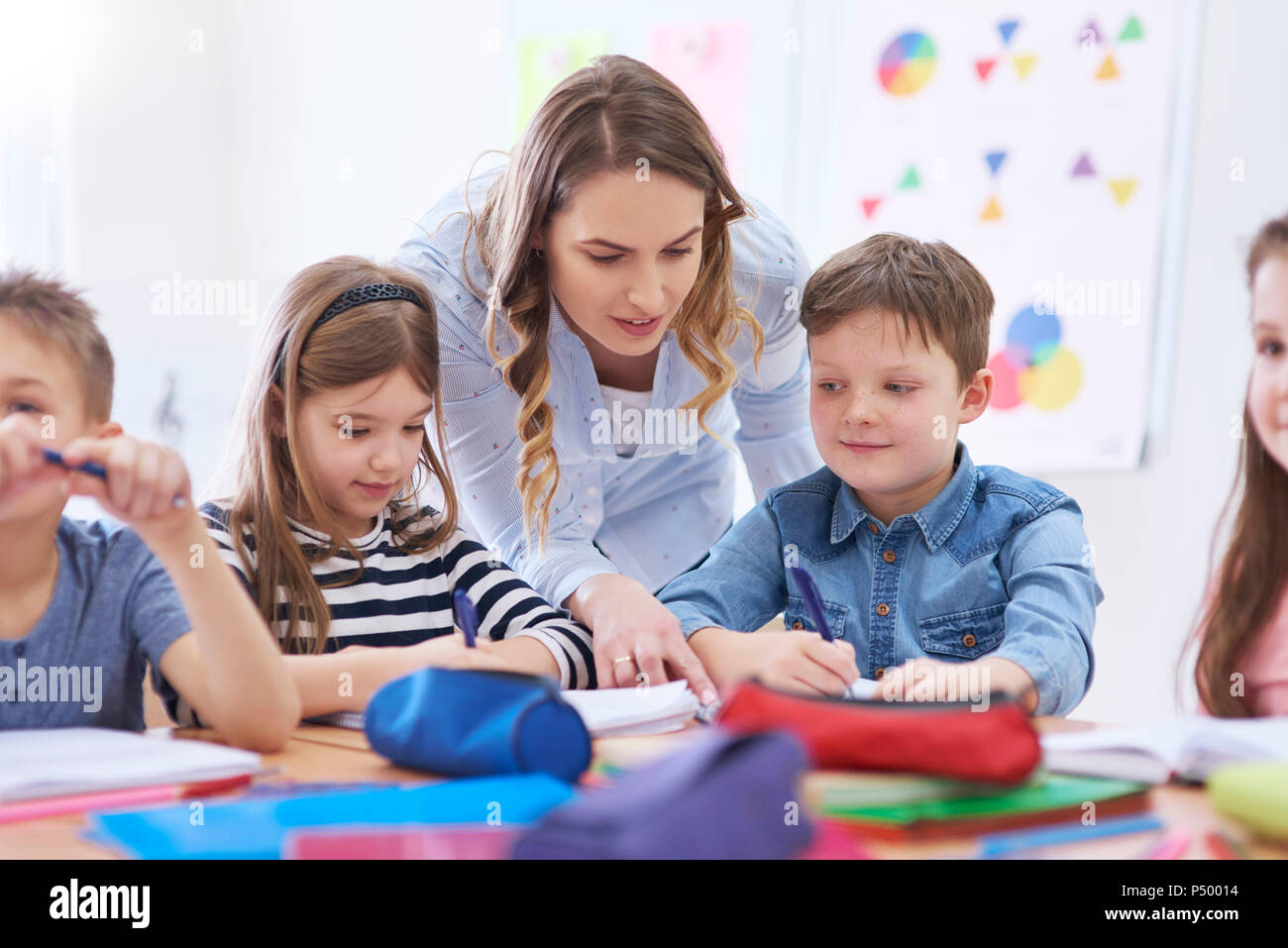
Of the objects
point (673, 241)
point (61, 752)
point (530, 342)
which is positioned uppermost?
point (673, 241)

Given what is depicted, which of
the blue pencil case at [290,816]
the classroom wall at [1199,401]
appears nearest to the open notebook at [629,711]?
the blue pencil case at [290,816]

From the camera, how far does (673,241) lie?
1275mm

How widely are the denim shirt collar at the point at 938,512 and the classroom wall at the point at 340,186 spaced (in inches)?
53.3

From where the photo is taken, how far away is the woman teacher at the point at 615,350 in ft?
4.16

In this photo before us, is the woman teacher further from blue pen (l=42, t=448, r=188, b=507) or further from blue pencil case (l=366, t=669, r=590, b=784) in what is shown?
blue pen (l=42, t=448, r=188, b=507)

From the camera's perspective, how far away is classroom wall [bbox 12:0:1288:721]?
7.77 feet

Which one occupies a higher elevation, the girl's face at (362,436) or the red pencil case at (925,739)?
the girl's face at (362,436)

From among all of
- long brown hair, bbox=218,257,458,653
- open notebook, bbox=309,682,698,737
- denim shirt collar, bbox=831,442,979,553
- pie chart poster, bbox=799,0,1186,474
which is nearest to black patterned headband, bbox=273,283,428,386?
long brown hair, bbox=218,257,458,653

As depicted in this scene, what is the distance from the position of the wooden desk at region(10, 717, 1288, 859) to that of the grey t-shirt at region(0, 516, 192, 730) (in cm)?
6

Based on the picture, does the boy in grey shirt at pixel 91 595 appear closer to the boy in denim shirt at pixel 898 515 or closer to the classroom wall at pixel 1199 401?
the boy in denim shirt at pixel 898 515
